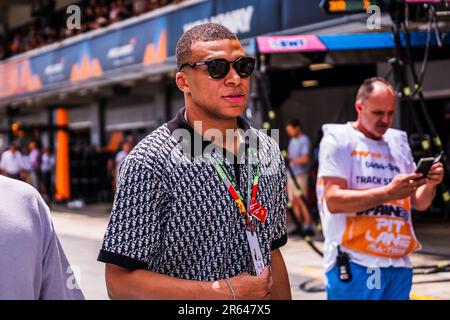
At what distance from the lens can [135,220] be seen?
225 centimetres

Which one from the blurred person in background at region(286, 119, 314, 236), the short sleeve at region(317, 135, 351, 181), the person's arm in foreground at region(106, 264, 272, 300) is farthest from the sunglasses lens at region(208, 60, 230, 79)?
the blurred person in background at region(286, 119, 314, 236)

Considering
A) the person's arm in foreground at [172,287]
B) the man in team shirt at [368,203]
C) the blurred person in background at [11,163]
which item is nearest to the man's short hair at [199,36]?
the person's arm in foreground at [172,287]

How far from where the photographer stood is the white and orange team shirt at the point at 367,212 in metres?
4.09

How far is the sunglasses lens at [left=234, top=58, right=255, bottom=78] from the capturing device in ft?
7.86

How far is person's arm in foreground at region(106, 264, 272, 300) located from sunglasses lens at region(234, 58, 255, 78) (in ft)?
2.08

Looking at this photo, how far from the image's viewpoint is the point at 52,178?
77.0ft

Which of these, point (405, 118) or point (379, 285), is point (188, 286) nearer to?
Result: point (379, 285)

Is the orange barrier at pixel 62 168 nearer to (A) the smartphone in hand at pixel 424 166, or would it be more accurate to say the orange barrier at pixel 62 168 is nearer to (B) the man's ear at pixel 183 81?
(A) the smartphone in hand at pixel 424 166

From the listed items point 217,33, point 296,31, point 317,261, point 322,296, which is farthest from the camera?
point 296,31

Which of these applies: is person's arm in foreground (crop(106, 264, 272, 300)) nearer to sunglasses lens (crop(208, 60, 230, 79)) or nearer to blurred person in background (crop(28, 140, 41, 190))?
sunglasses lens (crop(208, 60, 230, 79))

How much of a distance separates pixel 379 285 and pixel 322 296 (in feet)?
11.0

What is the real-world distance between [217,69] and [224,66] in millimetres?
24

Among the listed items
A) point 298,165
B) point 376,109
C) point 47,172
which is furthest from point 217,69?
point 47,172

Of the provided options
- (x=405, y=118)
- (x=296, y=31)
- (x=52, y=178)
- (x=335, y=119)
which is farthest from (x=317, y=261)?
(x=52, y=178)
